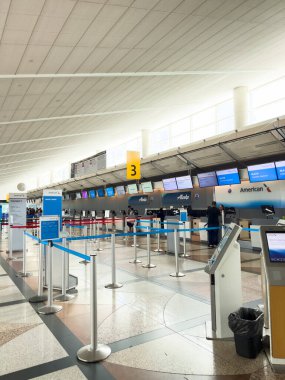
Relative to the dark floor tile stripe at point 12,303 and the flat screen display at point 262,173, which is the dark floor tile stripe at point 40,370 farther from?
the flat screen display at point 262,173

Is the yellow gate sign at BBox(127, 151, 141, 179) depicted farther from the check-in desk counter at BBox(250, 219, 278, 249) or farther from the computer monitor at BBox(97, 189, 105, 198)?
the computer monitor at BBox(97, 189, 105, 198)

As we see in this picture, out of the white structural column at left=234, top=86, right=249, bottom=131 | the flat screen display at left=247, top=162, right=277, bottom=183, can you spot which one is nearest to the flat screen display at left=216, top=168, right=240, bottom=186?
the flat screen display at left=247, top=162, right=277, bottom=183

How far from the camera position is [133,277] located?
6684 mm

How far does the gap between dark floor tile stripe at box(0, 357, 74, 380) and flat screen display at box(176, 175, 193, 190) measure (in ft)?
37.2

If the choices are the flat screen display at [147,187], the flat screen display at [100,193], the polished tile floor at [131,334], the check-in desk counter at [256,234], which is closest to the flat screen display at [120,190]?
the flat screen display at [147,187]

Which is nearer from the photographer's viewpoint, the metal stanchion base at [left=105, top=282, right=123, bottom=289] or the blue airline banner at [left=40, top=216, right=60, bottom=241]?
the blue airline banner at [left=40, top=216, right=60, bottom=241]

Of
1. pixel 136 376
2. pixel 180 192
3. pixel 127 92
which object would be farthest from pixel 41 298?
pixel 180 192

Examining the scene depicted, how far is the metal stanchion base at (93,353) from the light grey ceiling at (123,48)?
4158 millimetres

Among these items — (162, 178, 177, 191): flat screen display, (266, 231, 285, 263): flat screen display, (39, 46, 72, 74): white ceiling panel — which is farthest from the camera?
(162, 178, 177, 191): flat screen display

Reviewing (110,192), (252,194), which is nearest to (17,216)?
(252,194)

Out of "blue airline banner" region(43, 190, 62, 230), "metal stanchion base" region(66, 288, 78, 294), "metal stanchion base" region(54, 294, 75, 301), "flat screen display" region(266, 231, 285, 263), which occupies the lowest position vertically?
"metal stanchion base" region(66, 288, 78, 294)

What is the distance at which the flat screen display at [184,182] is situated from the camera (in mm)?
13812

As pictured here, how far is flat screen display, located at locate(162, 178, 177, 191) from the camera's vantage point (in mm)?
14863

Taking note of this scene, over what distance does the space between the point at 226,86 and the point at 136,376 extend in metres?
9.88
